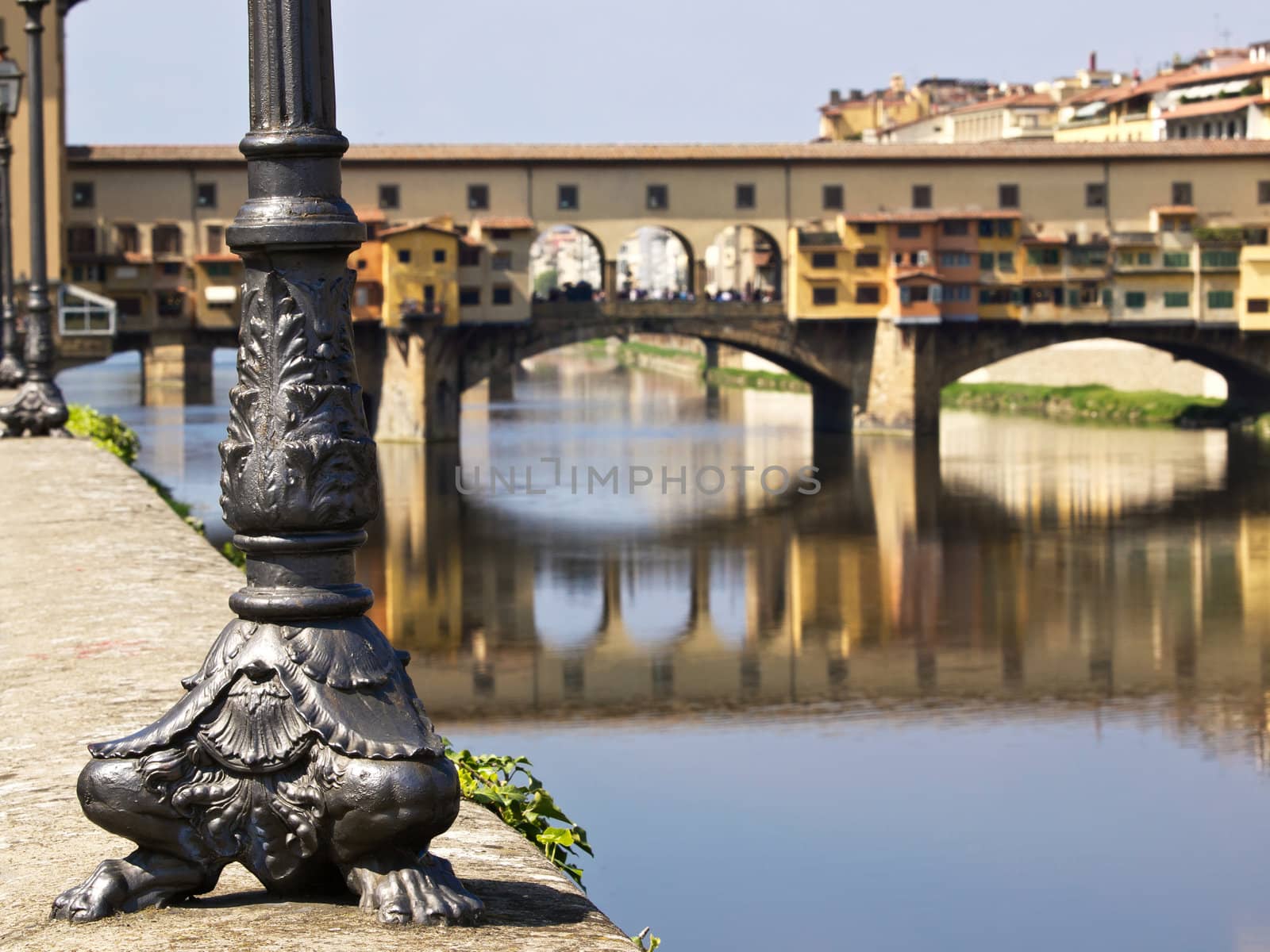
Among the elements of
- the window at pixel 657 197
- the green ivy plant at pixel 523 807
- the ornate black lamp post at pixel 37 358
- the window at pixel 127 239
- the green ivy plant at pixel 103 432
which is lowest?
the green ivy plant at pixel 523 807

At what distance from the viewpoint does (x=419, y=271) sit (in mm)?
40906

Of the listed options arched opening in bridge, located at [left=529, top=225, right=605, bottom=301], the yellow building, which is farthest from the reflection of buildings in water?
arched opening in bridge, located at [left=529, top=225, right=605, bottom=301]

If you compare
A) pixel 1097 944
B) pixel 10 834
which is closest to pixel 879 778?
pixel 1097 944

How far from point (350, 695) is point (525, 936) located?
0.56 metres

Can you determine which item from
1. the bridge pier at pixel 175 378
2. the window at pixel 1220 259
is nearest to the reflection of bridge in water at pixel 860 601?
the window at pixel 1220 259

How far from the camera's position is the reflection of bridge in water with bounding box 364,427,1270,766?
1767 cm

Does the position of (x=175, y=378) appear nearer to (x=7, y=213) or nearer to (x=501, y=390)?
(x=501, y=390)

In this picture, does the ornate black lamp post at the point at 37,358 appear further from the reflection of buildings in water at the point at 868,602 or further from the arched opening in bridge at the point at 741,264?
the arched opening in bridge at the point at 741,264

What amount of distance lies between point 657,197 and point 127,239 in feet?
39.9

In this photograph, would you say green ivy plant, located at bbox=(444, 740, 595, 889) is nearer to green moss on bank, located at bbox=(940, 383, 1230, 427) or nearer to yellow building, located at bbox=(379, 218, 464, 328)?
yellow building, located at bbox=(379, 218, 464, 328)

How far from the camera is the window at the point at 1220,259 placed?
4341 centimetres

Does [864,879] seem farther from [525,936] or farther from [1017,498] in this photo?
[1017,498]

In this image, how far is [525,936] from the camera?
11.2ft

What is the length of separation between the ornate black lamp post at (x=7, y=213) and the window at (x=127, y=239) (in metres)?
18.4
